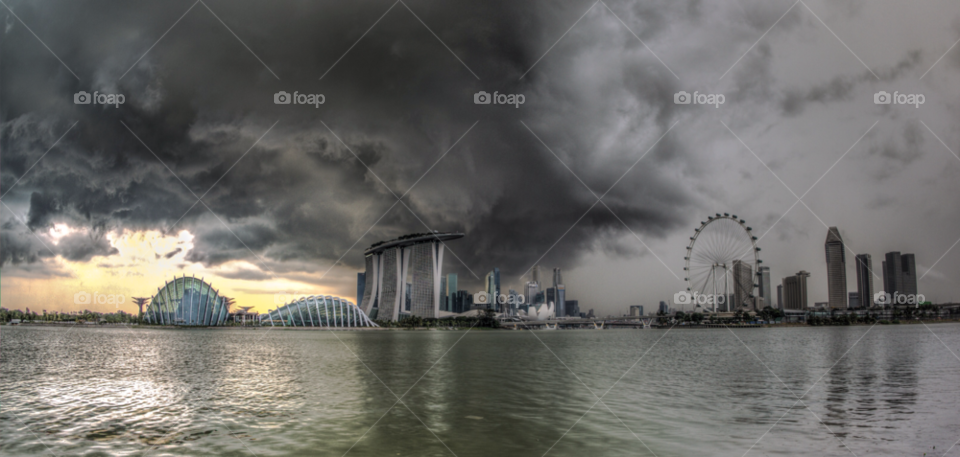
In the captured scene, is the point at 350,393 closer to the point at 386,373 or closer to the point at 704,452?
the point at 386,373

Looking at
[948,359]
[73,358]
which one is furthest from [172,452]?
[948,359]

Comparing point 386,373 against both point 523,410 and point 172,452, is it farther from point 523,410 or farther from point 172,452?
point 172,452

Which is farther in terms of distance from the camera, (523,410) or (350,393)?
(350,393)

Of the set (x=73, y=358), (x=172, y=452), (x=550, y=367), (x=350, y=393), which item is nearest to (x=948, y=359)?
(x=550, y=367)

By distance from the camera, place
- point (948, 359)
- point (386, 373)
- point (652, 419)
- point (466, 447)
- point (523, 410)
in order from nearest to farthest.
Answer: point (466, 447), point (652, 419), point (523, 410), point (386, 373), point (948, 359)

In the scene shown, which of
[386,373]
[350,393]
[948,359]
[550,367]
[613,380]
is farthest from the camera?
[948,359]

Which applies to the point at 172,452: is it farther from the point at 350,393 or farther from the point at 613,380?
the point at 613,380

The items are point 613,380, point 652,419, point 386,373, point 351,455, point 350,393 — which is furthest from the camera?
point 386,373

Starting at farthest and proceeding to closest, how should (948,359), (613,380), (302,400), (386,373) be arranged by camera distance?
(948,359) → (386,373) → (613,380) → (302,400)

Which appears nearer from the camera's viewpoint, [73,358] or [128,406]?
[128,406]
